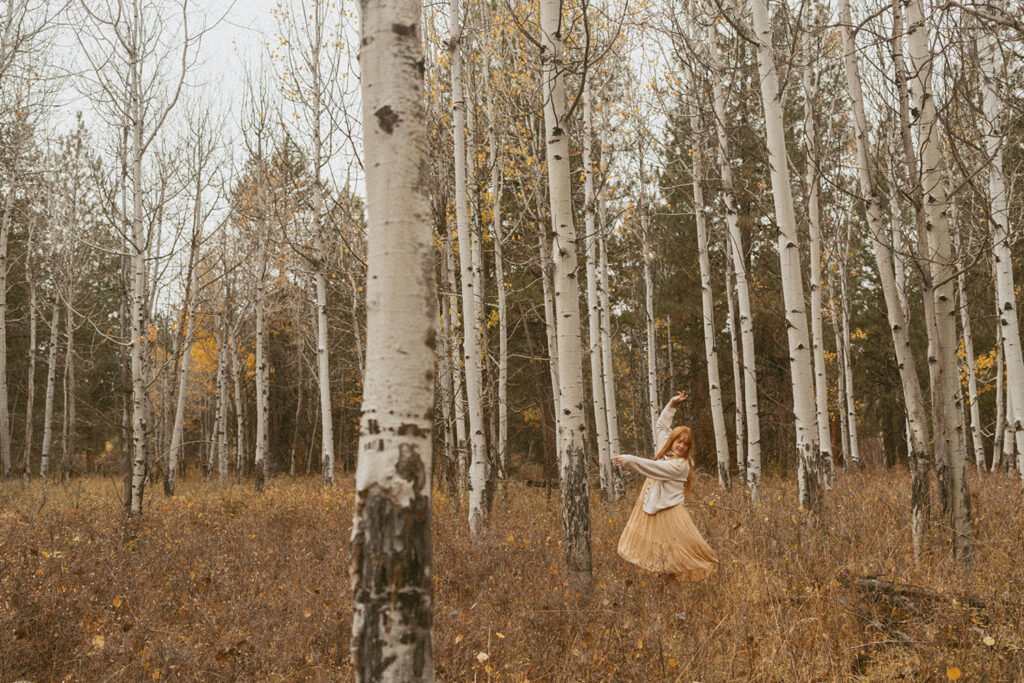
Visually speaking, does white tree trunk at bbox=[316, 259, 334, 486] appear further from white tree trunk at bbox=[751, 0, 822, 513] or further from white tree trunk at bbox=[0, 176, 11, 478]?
white tree trunk at bbox=[751, 0, 822, 513]

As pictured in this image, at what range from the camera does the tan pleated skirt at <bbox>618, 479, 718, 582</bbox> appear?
5564 mm

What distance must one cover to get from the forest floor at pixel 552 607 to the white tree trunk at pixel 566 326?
1.54 feet

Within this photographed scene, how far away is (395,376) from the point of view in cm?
216

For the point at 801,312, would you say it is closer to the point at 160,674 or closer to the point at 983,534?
the point at 983,534

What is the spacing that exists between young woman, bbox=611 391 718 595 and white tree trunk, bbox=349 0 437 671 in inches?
138

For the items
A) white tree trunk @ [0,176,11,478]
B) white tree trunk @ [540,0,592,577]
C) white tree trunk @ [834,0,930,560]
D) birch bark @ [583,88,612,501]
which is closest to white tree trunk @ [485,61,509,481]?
birch bark @ [583,88,612,501]

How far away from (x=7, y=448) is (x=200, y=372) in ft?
55.6

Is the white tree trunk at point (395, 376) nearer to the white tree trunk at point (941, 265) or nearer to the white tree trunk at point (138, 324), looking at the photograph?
the white tree trunk at point (941, 265)

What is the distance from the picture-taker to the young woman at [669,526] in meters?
5.56

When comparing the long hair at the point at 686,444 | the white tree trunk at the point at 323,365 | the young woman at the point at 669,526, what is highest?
the white tree trunk at the point at 323,365

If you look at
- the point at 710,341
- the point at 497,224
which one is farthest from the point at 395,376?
the point at 710,341

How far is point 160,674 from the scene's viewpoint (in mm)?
3703

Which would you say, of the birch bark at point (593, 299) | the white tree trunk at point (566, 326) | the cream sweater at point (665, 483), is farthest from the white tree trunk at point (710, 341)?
the white tree trunk at point (566, 326)

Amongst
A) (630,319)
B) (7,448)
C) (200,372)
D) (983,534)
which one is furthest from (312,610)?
(200,372)
